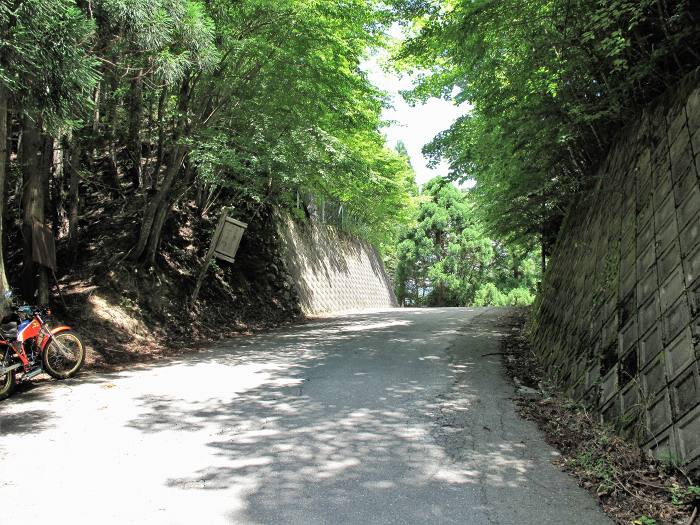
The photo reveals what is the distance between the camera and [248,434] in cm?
459

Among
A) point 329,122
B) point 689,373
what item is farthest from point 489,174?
point 689,373

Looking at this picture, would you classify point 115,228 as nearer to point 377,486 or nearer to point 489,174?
point 489,174

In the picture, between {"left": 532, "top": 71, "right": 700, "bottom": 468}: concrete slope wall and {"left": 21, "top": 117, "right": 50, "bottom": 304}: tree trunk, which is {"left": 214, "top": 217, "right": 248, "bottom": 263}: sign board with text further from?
{"left": 532, "top": 71, "right": 700, "bottom": 468}: concrete slope wall

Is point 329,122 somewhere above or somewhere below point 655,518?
above

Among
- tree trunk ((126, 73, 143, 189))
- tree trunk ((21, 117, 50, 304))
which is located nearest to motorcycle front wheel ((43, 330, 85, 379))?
tree trunk ((21, 117, 50, 304))

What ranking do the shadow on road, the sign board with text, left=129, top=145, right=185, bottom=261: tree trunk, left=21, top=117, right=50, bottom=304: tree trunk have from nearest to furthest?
the shadow on road → left=21, top=117, right=50, bottom=304: tree trunk → left=129, top=145, right=185, bottom=261: tree trunk → the sign board with text

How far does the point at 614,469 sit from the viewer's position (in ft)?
11.6

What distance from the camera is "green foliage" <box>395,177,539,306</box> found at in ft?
97.0

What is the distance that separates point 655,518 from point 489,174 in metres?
8.02

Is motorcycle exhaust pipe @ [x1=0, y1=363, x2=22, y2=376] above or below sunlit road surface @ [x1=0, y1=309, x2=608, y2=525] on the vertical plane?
above

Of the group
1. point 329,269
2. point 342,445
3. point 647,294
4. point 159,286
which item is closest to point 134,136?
point 159,286

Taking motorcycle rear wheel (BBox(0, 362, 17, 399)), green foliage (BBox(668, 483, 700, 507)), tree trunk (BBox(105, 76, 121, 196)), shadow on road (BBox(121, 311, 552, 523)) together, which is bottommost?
shadow on road (BBox(121, 311, 552, 523))

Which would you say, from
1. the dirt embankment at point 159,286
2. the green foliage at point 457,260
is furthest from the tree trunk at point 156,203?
the green foliage at point 457,260

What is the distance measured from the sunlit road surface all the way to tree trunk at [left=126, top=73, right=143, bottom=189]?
6.60 m
